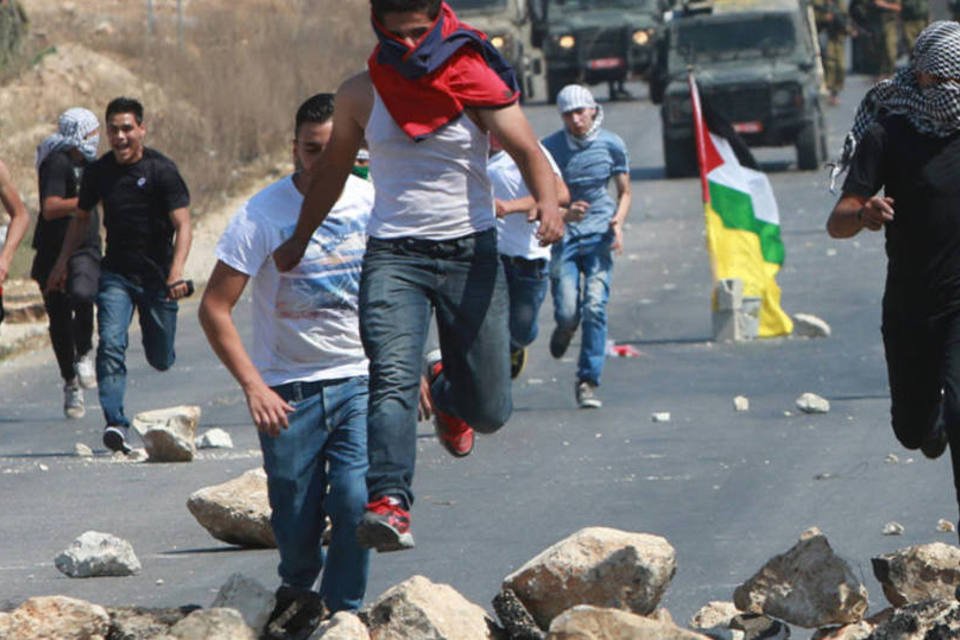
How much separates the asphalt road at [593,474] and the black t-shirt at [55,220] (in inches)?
40.5

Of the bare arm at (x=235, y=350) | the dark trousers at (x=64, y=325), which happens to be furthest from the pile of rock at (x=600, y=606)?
the dark trousers at (x=64, y=325)

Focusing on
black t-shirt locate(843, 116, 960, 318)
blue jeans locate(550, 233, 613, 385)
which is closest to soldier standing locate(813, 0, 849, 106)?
blue jeans locate(550, 233, 613, 385)

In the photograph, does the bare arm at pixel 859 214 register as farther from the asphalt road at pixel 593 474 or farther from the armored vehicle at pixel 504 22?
the armored vehicle at pixel 504 22

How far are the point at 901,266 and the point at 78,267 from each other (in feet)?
26.2

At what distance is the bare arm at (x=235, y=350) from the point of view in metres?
7.09

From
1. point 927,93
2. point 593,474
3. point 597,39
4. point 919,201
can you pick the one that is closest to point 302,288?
point 919,201

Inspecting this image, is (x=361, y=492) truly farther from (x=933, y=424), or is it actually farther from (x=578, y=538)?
(x=933, y=424)

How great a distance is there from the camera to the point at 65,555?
9.77 metres

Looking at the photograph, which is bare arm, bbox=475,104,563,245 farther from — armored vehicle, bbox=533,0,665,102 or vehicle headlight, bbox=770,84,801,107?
armored vehicle, bbox=533,0,665,102

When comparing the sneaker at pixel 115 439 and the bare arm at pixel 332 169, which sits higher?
the bare arm at pixel 332 169

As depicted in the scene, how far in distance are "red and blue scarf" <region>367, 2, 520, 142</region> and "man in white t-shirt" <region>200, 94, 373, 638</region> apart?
0.41 meters

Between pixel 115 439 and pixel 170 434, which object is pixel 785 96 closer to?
pixel 115 439

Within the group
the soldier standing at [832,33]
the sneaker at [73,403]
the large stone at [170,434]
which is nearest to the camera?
the large stone at [170,434]

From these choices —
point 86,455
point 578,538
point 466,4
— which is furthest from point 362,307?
point 466,4
